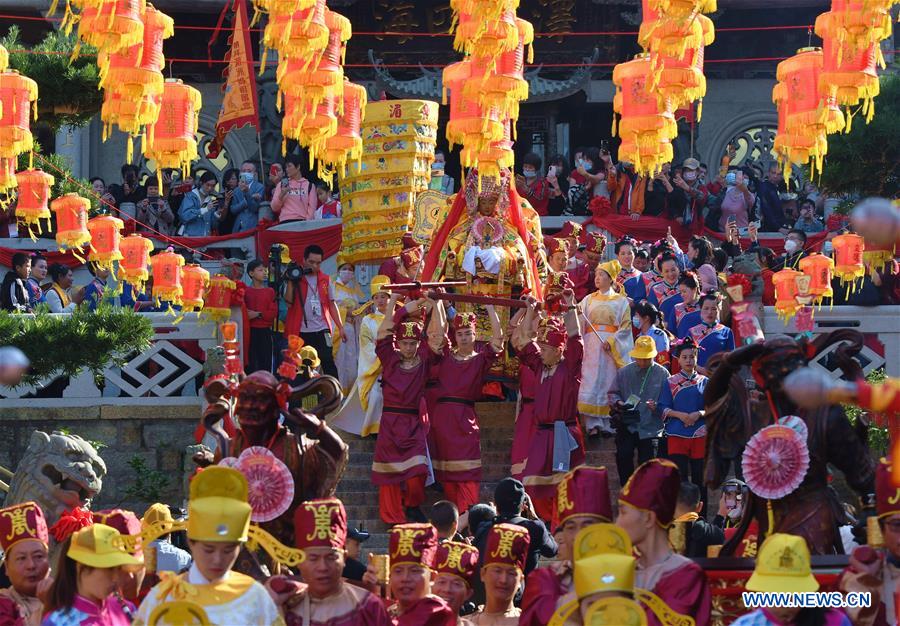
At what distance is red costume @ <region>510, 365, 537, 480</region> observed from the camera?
14.1 metres

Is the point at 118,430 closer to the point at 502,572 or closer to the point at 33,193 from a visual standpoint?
the point at 33,193

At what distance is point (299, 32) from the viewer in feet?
39.3

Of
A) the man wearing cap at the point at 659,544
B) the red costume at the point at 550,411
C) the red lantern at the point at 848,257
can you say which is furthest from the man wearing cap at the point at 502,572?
the red lantern at the point at 848,257

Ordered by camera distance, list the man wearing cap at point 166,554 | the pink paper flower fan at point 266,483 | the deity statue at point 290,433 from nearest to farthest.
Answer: the pink paper flower fan at point 266,483 < the deity statue at point 290,433 < the man wearing cap at point 166,554

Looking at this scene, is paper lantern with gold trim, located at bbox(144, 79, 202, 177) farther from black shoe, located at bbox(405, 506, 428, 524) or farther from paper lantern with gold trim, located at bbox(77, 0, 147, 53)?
black shoe, located at bbox(405, 506, 428, 524)

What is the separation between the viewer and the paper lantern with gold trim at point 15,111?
45.7ft

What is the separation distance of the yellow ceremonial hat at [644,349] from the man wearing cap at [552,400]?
399 millimetres

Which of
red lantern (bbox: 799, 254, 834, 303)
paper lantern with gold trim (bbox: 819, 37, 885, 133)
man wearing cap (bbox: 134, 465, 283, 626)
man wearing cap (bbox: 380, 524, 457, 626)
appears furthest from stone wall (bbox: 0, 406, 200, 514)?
man wearing cap (bbox: 134, 465, 283, 626)

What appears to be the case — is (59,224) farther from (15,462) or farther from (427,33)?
(427,33)

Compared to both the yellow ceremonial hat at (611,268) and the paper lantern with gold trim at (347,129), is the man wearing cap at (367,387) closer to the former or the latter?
the paper lantern with gold trim at (347,129)

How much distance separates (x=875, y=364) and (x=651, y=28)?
494cm

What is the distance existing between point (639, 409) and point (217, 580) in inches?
278

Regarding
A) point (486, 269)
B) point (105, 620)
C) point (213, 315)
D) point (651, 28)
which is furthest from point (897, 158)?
point (105, 620)

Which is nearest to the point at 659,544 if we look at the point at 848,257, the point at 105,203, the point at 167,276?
the point at 848,257
